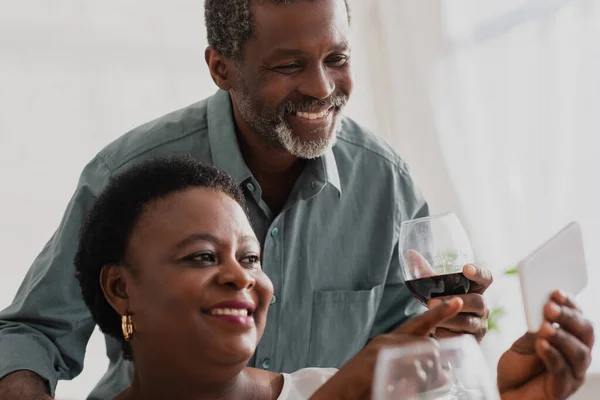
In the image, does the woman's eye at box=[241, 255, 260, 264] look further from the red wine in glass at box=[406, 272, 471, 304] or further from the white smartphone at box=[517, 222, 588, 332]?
the white smartphone at box=[517, 222, 588, 332]

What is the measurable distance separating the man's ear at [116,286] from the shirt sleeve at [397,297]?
2.92 feet

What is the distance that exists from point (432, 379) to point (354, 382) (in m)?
0.26

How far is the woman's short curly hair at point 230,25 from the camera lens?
2363 mm

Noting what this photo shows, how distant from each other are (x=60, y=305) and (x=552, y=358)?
1.25m

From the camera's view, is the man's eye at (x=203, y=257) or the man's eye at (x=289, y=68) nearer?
the man's eye at (x=203, y=257)

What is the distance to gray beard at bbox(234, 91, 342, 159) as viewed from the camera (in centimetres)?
230

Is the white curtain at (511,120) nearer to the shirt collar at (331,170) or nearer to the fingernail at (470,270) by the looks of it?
the shirt collar at (331,170)

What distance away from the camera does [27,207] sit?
3957 mm

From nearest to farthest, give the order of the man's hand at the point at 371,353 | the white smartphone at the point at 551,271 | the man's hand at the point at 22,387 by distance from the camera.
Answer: the man's hand at the point at 371,353 < the white smartphone at the point at 551,271 < the man's hand at the point at 22,387

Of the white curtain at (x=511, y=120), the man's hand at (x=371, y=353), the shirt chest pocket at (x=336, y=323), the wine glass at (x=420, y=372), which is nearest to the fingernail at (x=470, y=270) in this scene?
the man's hand at (x=371, y=353)

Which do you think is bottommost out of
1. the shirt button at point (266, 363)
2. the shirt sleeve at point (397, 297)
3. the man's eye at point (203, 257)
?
the shirt button at point (266, 363)

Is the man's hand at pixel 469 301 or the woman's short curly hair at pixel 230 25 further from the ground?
the woman's short curly hair at pixel 230 25

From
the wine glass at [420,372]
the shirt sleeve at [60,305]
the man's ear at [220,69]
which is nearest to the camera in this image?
the wine glass at [420,372]

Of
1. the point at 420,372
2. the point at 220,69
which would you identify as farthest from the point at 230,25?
the point at 420,372
